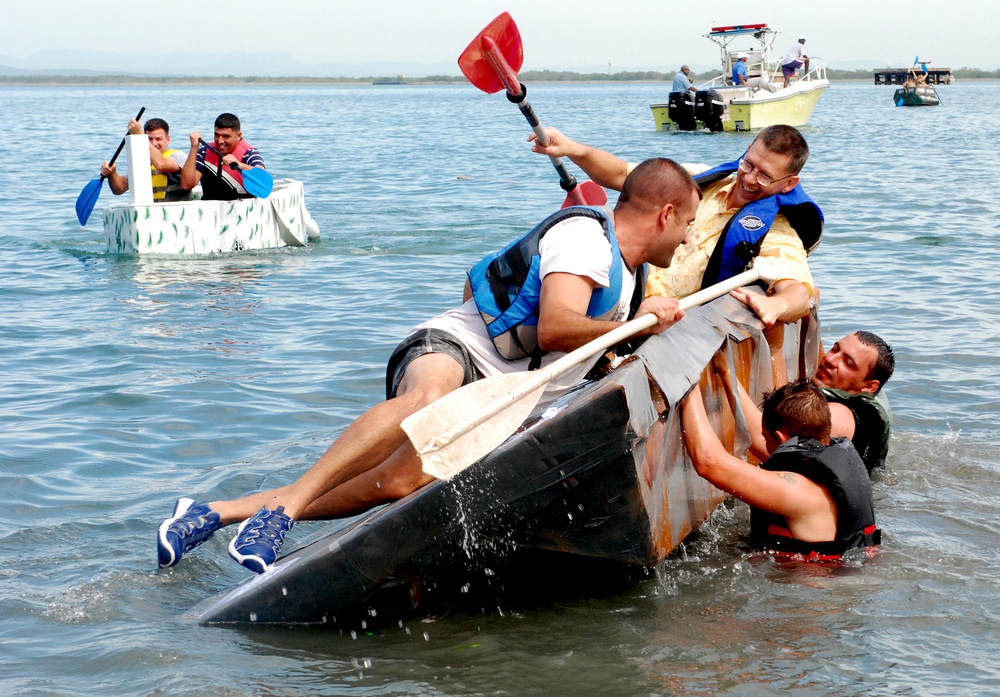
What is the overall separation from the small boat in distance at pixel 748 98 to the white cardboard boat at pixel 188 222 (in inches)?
853

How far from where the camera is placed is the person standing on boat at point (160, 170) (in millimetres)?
12266

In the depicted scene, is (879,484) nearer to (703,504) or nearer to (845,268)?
(703,504)

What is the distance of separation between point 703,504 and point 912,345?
4615 mm

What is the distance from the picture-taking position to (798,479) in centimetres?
442

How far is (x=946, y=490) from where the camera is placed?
19.1 ft

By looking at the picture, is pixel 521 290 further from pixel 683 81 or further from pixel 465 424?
pixel 683 81

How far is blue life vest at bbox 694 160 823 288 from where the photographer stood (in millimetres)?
5531

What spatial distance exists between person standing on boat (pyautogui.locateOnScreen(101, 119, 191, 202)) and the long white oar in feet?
30.2

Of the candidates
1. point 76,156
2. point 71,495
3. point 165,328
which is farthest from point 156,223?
point 76,156

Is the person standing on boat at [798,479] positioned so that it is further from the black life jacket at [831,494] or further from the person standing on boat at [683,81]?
the person standing on boat at [683,81]

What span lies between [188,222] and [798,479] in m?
9.52

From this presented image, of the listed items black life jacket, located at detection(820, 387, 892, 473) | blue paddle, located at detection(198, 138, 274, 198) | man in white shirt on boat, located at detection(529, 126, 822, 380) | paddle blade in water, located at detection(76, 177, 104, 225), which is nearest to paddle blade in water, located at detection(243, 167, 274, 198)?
blue paddle, located at detection(198, 138, 274, 198)

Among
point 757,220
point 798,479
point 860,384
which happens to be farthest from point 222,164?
point 798,479

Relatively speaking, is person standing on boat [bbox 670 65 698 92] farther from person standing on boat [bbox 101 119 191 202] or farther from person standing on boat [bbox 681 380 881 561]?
person standing on boat [bbox 681 380 881 561]
